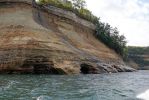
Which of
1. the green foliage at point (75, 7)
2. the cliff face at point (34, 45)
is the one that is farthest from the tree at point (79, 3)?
the cliff face at point (34, 45)

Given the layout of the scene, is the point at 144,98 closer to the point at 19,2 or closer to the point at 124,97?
the point at 124,97

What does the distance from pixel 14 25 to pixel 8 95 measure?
24.7 metres

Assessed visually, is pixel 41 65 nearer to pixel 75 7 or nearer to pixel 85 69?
pixel 85 69

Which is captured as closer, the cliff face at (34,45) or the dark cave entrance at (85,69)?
the cliff face at (34,45)

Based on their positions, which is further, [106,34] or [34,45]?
[106,34]

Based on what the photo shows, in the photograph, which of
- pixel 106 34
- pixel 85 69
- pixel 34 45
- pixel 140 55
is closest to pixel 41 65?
pixel 34 45

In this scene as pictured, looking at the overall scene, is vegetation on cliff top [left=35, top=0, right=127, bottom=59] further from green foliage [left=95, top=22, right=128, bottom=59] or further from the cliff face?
the cliff face

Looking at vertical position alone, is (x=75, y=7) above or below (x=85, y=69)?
above

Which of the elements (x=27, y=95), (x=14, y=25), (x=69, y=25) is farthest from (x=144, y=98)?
(x=69, y=25)

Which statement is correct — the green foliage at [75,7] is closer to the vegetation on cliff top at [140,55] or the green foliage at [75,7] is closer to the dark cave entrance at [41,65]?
the dark cave entrance at [41,65]

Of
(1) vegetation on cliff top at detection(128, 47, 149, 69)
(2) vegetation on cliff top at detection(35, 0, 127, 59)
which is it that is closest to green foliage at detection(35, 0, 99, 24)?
(2) vegetation on cliff top at detection(35, 0, 127, 59)

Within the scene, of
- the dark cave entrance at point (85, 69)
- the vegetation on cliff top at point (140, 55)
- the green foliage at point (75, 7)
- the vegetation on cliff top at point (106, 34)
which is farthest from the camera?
the vegetation on cliff top at point (140, 55)

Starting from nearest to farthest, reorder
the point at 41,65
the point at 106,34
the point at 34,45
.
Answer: the point at 41,65
the point at 34,45
the point at 106,34

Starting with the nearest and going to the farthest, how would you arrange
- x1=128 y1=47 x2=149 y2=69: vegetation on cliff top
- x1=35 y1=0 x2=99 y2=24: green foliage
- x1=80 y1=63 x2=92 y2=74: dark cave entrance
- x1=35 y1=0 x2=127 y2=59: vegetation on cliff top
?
1. x1=80 y1=63 x2=92 y2=74: dark cave entrance
2. x1=35 y1=0 x2=99 y2=24: green foliage
3. x1=35 y1=0 x2=127 y2=59: vegetation on cliff top
4. x1=128 y1=47 x2=149 y2=69: vegetation on cliff top
